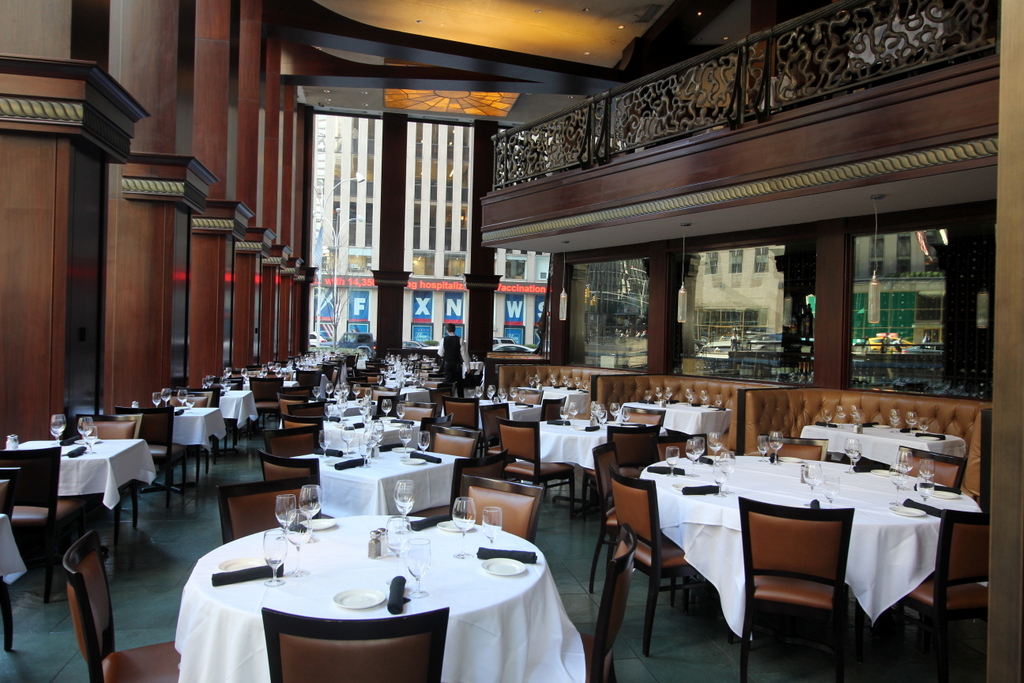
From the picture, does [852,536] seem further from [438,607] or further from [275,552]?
[275,552]

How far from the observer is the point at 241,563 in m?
2.78

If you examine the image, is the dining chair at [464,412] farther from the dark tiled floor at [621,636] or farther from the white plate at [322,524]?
the white plate at [322,524]

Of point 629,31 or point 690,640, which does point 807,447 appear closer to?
point 690,640

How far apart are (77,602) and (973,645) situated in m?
4.66

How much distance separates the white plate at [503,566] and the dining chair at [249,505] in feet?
3.99

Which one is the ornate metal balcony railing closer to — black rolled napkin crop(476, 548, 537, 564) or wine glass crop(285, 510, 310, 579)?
black rolled napkin crop(476, 548, 537, 564)

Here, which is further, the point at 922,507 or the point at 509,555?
the point at 922,507

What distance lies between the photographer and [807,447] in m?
5.93

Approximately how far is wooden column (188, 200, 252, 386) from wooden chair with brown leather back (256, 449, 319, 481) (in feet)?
29.2

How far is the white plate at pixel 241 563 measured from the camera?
273cm

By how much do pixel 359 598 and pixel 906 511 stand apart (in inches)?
120

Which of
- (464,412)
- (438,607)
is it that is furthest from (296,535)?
(464,412)

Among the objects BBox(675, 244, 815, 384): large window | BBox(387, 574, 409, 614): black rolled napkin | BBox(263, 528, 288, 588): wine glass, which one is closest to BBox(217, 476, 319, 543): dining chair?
BBox(263, 528, 288, 588): wine glass

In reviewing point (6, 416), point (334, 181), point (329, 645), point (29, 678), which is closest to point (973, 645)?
point (329, 645)
